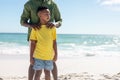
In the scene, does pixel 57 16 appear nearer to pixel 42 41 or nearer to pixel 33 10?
pixel 33 10

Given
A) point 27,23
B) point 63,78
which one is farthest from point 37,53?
point 63,78

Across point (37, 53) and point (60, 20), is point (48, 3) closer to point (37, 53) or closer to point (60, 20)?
point (60, 20)

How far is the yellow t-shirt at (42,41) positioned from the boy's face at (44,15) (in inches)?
3.9

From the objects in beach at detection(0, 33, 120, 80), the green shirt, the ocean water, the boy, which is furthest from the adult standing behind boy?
the ocean water

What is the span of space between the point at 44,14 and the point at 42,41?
1.18ft

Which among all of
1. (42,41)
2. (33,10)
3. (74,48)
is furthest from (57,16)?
(74,48)

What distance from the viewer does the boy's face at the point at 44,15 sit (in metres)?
4.62

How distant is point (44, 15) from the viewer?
4.64 meters

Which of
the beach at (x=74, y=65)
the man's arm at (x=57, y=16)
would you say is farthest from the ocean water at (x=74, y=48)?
the man's arm at (x=57, y=16)

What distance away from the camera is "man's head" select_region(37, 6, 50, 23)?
4.62 m

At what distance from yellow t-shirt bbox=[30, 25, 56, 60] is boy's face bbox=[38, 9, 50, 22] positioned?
0.10 metres

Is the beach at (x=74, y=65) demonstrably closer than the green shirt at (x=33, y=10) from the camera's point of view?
No

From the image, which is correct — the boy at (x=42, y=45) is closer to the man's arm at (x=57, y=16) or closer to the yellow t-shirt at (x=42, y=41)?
the yellow t-shirt at (x=42, y=41)

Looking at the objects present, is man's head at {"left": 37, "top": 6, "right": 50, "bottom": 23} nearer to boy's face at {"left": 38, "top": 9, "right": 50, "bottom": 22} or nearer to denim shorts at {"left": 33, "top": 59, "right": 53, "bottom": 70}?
boy's face at {"left": 38, "top": 9, "right": 50, "bottom": 22}
